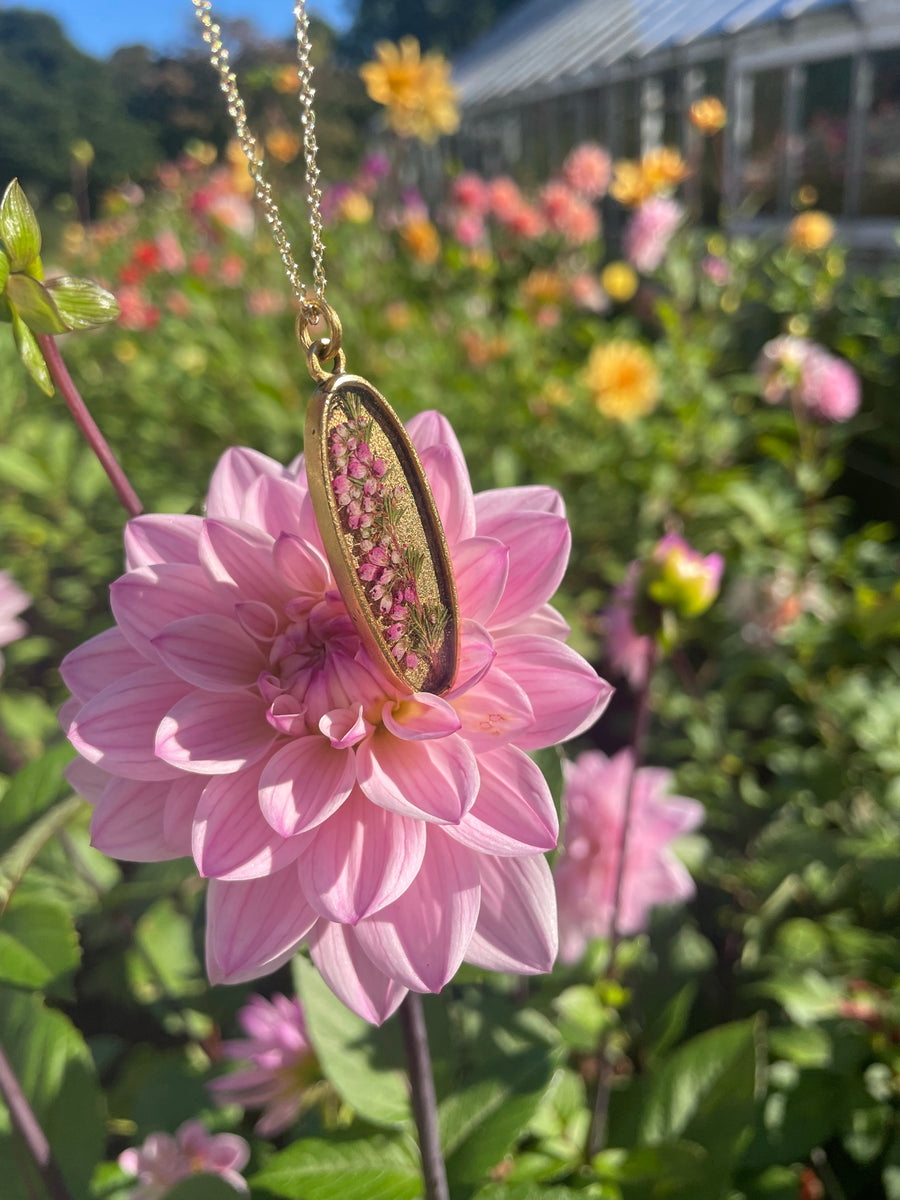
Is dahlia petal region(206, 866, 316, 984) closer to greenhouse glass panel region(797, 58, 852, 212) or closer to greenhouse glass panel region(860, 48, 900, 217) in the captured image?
greenhouse glass panel region(860, 48, 900, 217)

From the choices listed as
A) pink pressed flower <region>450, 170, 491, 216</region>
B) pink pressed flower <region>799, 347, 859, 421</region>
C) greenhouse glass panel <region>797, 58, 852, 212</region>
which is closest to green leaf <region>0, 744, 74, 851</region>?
pink pressed flower <region>799, 347, 859, 421</region>

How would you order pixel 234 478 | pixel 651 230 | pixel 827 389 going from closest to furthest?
pixel 234 478, pixel 827 389, pixel 651 230

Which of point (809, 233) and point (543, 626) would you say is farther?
point (809, 233)

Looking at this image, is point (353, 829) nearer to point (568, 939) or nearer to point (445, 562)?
point (445, 562)

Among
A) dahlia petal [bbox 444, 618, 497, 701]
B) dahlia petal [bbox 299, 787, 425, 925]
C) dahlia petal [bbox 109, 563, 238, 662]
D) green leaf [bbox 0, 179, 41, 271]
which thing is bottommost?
dahlia petal [bbox 299, 787, 425, 925]

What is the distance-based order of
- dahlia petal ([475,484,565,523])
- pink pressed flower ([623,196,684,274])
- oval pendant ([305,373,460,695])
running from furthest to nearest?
pink pressed flower ([623,196,684,274]), dahlia petal ([475,484,565,523]), oval pendant ([305,373,460,695])

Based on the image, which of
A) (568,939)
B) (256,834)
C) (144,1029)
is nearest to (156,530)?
(256,834)

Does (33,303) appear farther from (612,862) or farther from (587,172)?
(587,172)

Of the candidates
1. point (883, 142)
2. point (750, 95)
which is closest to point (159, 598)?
point (883, 142)
